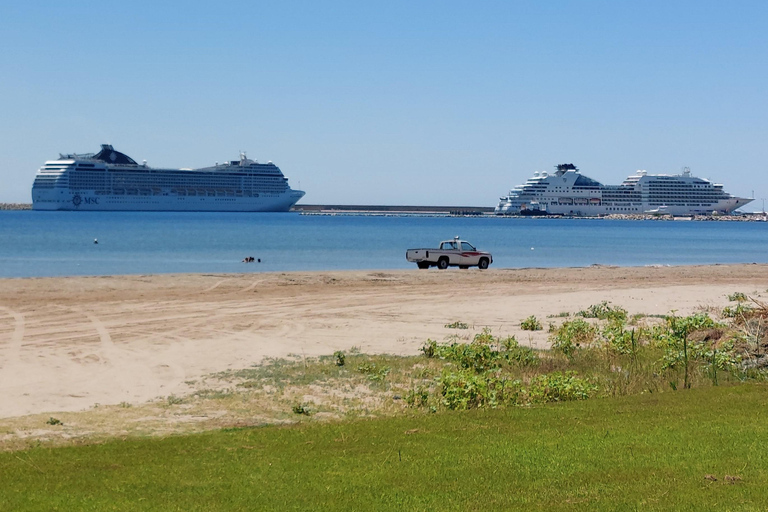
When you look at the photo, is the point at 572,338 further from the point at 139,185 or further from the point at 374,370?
the point at 139,185

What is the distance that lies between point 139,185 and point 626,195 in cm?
9796

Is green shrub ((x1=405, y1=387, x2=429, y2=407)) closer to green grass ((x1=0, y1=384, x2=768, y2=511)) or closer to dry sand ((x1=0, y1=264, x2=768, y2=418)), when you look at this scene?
green grass ((x1=0, y1=384, x2=768, y2=511))

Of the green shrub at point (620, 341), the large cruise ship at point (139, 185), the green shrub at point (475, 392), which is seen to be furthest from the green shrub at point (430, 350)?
the large cruise ship at point (139, 185)

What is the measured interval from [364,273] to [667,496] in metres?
29.5

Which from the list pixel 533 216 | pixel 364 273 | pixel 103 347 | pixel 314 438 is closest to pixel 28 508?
pixel 314 438

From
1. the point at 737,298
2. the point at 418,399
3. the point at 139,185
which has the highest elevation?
the point at 139,185

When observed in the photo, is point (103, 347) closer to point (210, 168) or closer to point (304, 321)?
point (304, 321)

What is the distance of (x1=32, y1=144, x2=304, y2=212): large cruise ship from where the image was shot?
542 feet

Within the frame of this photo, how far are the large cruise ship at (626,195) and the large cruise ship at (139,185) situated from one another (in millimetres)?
58165

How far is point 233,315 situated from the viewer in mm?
19672

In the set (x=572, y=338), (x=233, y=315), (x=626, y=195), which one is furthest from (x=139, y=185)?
(x=572, y=338)

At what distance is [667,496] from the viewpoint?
5.68m

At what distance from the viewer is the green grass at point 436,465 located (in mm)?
5684

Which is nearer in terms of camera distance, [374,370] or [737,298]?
[374,370]
